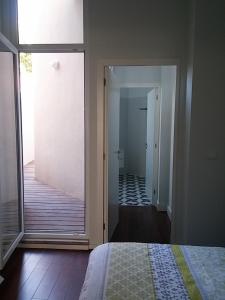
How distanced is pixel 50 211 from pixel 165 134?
7.64 feet

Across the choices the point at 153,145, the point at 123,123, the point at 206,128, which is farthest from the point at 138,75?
the point at 123,123

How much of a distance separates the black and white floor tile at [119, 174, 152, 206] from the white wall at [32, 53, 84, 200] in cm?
88

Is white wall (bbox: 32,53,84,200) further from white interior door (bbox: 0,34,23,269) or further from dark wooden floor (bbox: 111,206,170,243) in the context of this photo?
white interior door (bbox: 0,34,23,269)

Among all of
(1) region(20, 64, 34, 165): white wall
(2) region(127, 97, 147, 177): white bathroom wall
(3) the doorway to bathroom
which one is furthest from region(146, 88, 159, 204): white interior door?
(1) region(20, 64, 34, 165): white wall

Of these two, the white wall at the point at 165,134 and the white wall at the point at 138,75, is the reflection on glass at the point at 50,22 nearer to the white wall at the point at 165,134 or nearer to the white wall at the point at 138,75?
the white wall at the point at 138,75

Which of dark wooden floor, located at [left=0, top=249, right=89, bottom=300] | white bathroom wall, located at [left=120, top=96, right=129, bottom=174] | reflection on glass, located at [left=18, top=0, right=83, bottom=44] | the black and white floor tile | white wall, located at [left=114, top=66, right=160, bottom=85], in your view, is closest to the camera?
dark wooden floor, located at [left=0, top=249, right=89, bottom=300]

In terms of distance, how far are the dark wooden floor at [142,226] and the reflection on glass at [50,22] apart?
248cm

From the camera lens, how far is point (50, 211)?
4.45 m

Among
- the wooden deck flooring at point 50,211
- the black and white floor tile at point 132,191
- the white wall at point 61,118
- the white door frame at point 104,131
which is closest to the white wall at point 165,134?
the black and white floor tile at point 132,191

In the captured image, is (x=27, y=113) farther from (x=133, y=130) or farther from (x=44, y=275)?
(x=44, y=275)

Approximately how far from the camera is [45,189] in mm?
5762

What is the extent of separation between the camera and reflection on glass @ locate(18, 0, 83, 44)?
3.02m

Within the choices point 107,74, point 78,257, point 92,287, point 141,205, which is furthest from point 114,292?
point 141,205

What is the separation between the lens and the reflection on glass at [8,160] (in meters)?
2.62
